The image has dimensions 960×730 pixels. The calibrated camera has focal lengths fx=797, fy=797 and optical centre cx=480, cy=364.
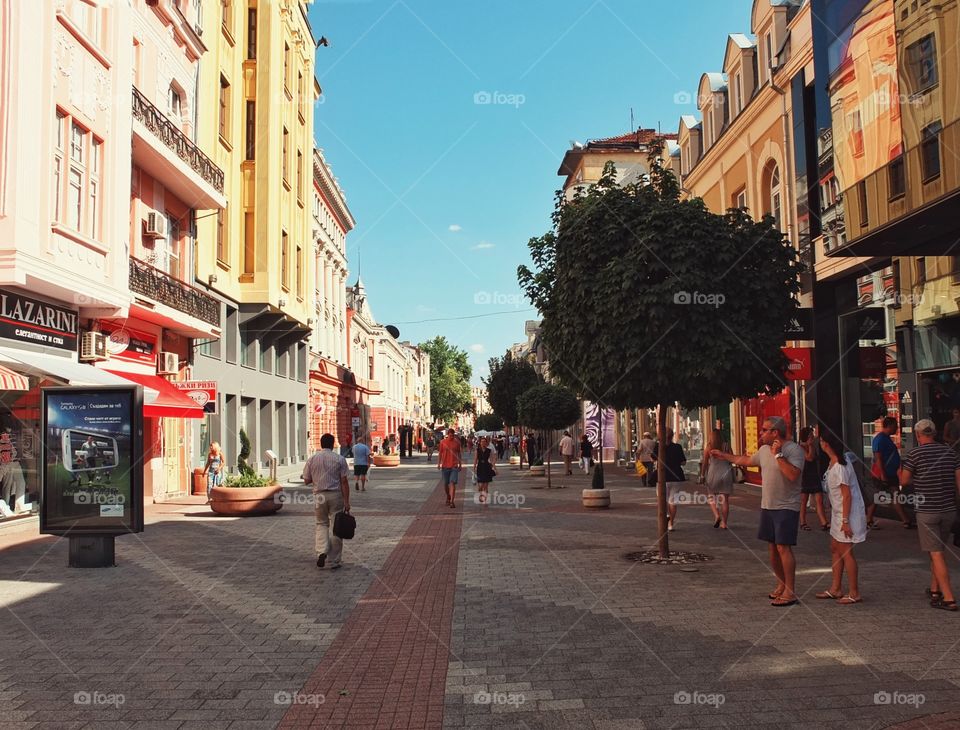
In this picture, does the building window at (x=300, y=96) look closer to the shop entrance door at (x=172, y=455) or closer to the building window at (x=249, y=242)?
the building window at (x=249, y=242)

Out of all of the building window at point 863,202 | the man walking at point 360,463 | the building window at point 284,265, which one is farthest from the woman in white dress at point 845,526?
the building window at point 284,265

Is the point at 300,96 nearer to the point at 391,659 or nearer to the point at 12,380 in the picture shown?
the point at 12,380

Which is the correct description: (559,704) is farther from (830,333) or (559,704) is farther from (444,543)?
(830,333)

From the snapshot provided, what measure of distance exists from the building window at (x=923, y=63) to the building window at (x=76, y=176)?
13.7 meters

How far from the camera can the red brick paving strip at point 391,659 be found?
15.9 feet

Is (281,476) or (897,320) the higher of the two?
(897,320)

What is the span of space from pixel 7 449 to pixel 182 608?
8.19 metres

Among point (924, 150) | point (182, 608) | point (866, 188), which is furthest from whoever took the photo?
point (866, 188)

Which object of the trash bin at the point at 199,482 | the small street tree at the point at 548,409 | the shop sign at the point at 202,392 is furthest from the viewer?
the small street tree at the point at 548,409

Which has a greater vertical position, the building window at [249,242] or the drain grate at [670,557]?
the building window at [249,242]

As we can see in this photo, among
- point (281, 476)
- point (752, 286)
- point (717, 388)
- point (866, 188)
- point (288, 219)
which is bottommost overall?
point (281, 476)

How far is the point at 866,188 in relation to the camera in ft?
39.9

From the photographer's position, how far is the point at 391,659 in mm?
6055

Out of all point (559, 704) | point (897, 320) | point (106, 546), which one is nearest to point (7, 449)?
point (106, 546)
